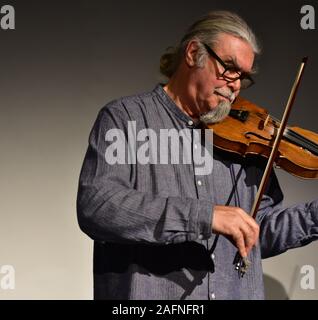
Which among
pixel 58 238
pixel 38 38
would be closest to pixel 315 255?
pixel 58 238

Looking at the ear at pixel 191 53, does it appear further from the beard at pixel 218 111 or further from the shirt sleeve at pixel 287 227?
the shirt sleeve at pixel 287 227

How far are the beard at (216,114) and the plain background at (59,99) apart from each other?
78cm

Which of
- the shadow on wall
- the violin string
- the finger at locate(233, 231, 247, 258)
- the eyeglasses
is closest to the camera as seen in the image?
the finger at locate(233, 231, 247, 258)

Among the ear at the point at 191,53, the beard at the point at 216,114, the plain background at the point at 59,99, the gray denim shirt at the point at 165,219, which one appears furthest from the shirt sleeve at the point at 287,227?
the plain background at the point at 59,99

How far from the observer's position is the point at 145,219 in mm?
1053

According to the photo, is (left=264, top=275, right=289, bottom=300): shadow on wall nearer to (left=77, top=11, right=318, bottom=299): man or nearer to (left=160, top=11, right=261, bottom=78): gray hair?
(left=77, top=11, right=318, bottom=299): man

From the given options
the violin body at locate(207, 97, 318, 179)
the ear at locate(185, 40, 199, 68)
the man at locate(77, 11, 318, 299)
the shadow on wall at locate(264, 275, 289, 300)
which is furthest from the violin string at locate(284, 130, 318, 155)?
the shadow on wall at locate(264, 275, 289, 300)

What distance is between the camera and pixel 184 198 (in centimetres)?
108

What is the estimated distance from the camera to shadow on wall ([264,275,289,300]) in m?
2.12

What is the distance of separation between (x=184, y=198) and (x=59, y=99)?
1.00 metres

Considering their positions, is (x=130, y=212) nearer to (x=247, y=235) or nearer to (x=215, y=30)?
(x=247, y=235)

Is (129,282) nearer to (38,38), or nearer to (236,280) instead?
(236,280)

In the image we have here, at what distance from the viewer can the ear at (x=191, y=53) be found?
131 cm

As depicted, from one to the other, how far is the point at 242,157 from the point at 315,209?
0.19 m
